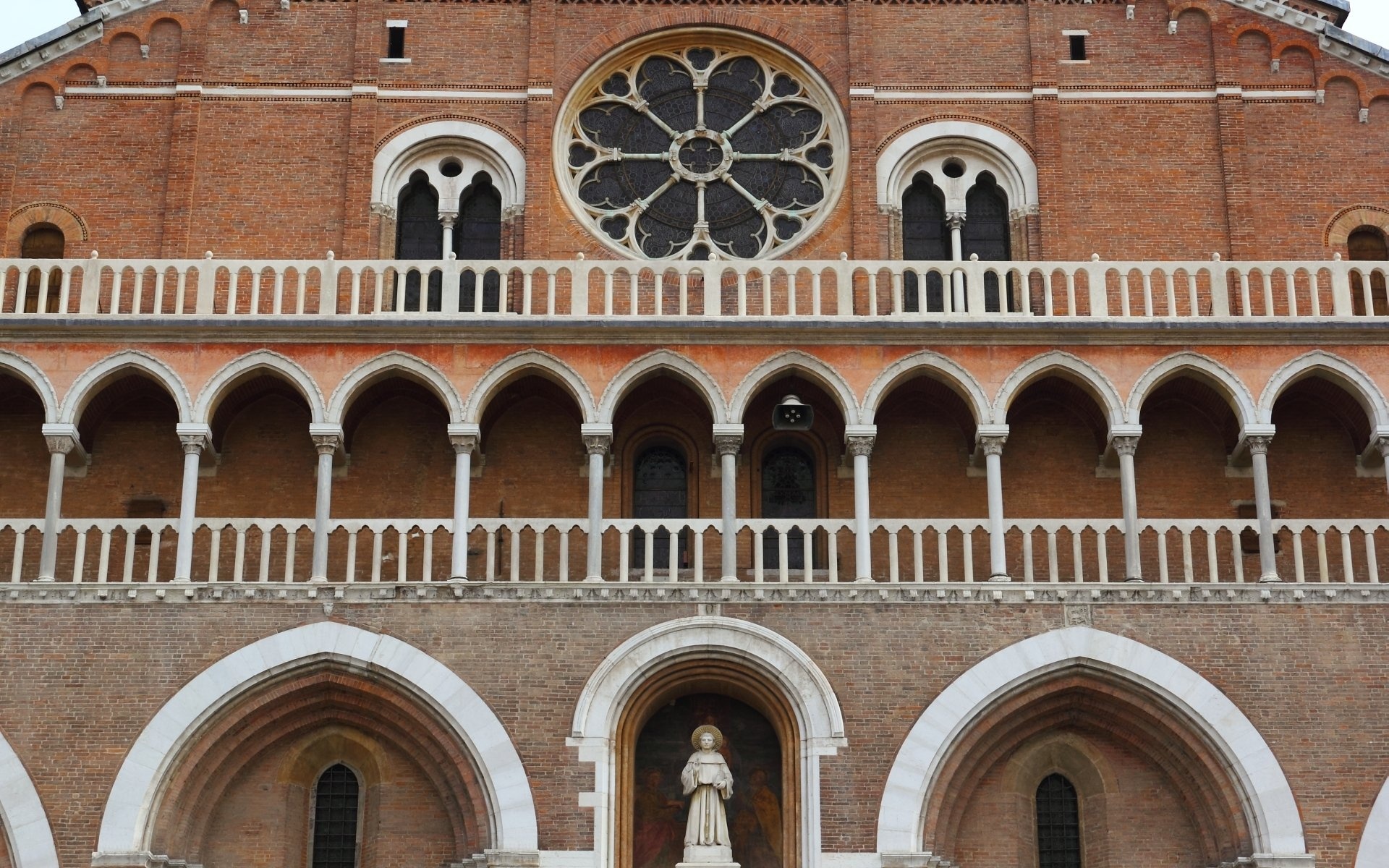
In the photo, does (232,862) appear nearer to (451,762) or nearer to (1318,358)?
(451,762)

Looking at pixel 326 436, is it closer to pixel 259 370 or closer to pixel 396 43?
pixel 259 370

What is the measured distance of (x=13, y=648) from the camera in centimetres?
2388

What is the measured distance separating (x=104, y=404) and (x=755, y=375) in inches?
286

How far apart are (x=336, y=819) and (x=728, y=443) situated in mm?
5721

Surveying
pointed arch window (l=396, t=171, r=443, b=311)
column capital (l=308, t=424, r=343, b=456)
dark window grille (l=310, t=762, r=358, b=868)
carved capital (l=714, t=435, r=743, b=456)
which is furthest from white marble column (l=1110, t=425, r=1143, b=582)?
dark window grille (l=310, t=762, r=358, b=868)

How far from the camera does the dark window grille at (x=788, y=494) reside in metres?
26.1

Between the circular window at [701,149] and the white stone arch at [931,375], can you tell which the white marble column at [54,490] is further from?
the white stone arch at [931,375]

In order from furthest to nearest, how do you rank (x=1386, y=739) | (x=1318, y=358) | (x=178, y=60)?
(x=178, y=60)
(x=1318, y=358)
(x=1386, y=739)

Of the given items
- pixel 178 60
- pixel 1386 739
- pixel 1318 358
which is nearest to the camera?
pixel 1386 739

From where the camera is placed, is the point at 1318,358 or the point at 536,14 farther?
the point at 536,14

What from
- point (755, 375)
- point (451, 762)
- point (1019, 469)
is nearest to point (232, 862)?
point (451, 762)

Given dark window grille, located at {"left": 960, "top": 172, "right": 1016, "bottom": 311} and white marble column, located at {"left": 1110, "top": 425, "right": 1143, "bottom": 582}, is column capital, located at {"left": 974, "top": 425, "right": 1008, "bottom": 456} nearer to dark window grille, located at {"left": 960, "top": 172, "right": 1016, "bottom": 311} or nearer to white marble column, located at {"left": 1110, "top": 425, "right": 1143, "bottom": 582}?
white marble column, located at {"left": 1110, "top": 425, "right": 1143, "bottom": 582}

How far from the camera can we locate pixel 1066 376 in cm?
2512

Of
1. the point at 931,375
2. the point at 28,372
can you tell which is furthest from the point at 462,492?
the point at 931,375
